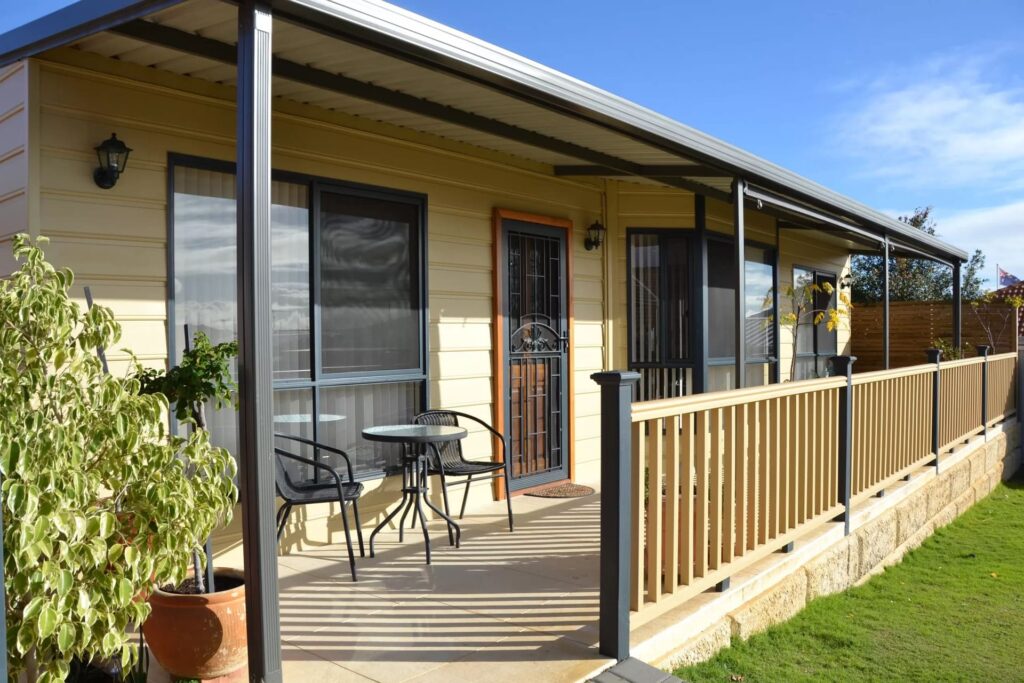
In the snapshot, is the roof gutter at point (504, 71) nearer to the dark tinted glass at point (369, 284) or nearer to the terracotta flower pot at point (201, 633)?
the dark tinted glass at point (369, 284)

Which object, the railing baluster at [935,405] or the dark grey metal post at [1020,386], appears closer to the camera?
the railing baluster at [935,405]

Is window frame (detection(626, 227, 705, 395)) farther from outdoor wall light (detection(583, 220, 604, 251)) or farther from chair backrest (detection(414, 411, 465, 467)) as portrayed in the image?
chair backrest (detection(414, 411, 465, 467))

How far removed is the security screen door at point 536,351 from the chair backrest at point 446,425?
2.27ft

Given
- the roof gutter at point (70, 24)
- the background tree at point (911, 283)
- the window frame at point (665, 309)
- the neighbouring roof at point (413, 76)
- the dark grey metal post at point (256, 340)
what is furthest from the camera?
the background tree at point (911, 283)

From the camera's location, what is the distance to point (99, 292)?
3453 mm

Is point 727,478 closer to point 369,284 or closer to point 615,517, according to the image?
point 615,517

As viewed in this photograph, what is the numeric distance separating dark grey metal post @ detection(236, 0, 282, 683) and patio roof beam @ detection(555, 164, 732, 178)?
3.36 metres

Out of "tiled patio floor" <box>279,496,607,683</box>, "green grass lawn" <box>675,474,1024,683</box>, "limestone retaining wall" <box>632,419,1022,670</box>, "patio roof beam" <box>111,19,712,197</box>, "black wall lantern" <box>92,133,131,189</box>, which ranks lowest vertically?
"green grass lawn" <box>675,474,1024,683</box>

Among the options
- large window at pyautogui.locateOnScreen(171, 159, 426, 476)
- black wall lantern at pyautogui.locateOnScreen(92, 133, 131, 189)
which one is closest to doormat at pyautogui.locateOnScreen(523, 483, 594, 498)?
large window at pyautogui.locateOnScreen(171, 159, 426, 476)

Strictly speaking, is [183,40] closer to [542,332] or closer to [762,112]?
[542,332]

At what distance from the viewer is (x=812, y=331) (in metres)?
9.79

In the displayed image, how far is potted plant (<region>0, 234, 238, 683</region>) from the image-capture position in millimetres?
1949

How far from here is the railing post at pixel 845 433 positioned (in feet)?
15.5

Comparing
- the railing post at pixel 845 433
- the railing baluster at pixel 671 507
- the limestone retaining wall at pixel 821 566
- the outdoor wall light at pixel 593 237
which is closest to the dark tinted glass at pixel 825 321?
the limestone retaining wall at pixel 821 566
